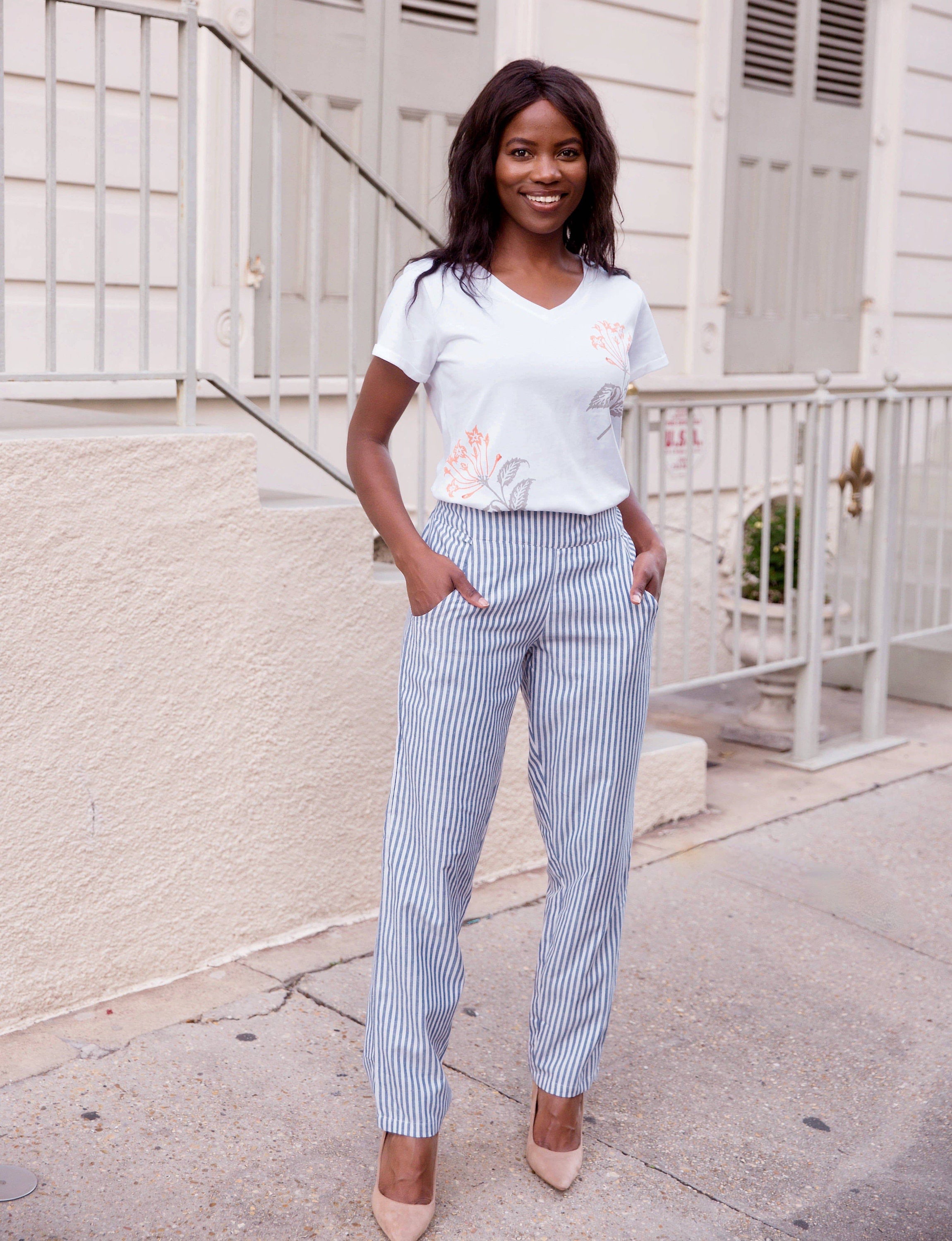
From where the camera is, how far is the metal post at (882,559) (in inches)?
211

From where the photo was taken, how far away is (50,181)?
3.03 metres

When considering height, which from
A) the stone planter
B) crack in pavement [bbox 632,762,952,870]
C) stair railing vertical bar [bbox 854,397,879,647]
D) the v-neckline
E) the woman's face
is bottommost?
crack in pavement [bbox 632,762,952,870]

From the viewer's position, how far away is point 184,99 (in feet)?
10.6

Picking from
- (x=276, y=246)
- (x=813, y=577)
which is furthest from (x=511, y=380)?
(x=813, y=577)

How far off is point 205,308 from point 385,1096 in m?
3.17

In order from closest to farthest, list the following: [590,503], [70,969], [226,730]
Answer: [590,503] → [70,969] → [226,730]

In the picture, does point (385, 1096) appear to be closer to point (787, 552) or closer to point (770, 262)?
point (787, 552)

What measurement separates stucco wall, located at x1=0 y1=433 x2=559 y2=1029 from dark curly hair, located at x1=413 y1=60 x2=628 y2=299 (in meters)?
1.07

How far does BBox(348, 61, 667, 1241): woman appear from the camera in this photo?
2314 millimetres

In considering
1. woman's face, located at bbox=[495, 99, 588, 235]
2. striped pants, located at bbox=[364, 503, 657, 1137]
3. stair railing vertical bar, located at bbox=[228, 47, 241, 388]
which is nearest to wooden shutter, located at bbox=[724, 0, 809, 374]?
stair railing vertical bar, located at bbox=[228, 47, 241, 388]

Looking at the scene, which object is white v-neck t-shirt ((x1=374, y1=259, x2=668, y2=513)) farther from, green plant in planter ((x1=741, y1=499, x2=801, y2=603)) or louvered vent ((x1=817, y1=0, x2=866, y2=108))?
louvered vent ((x1=817, y1=0, x2=866, y2=108))

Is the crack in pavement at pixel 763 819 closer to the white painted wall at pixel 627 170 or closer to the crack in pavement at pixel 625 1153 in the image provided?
the crack in pavement at pixel 625 1153

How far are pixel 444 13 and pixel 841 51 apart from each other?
9.04 ft

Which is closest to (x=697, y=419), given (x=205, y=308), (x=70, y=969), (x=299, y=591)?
(x=205, y=308)
